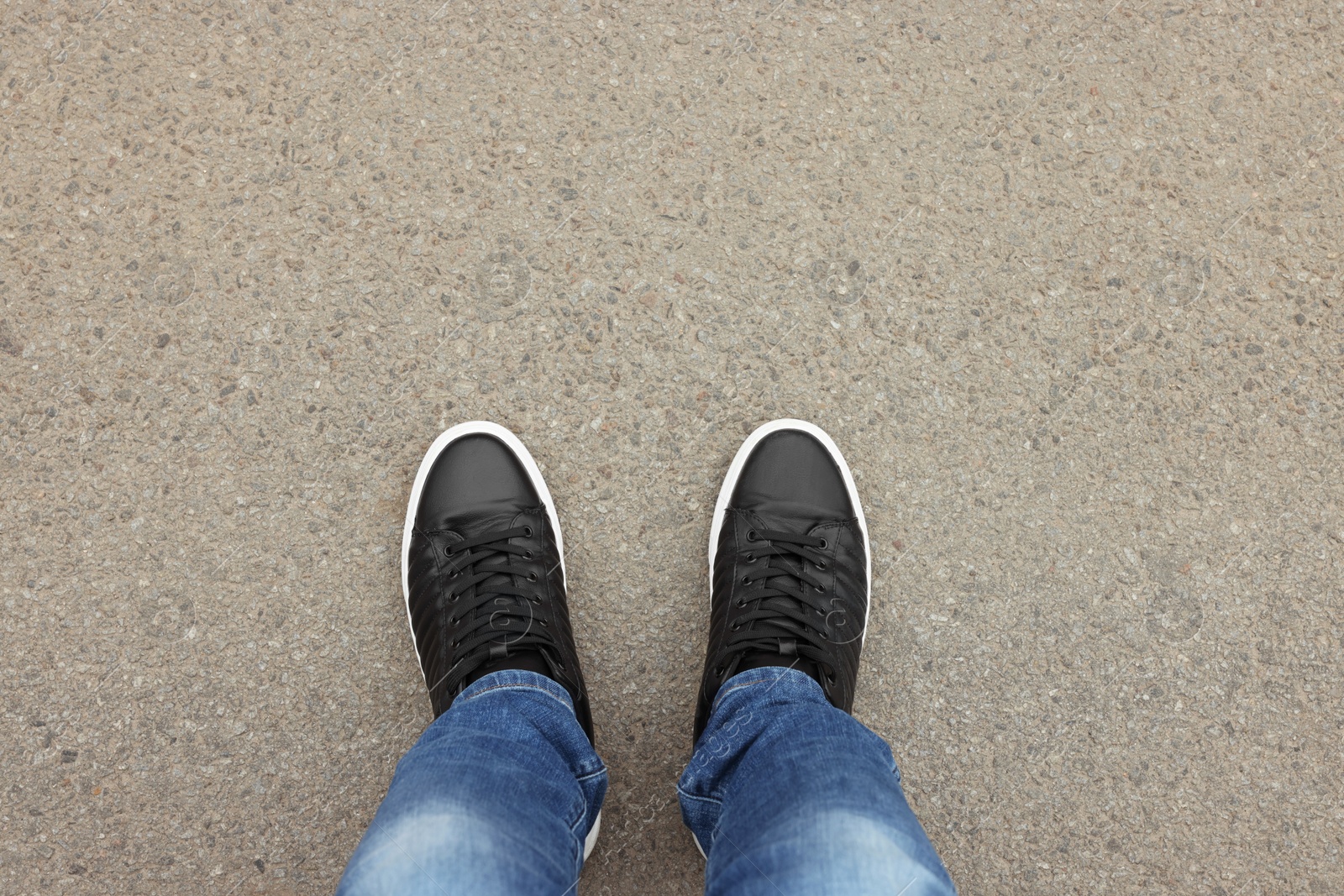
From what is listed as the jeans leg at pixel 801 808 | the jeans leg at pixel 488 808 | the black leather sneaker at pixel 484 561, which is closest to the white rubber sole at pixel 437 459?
the black leather sneaker at pixel 484 561

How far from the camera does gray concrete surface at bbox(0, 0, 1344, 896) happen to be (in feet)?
5.08

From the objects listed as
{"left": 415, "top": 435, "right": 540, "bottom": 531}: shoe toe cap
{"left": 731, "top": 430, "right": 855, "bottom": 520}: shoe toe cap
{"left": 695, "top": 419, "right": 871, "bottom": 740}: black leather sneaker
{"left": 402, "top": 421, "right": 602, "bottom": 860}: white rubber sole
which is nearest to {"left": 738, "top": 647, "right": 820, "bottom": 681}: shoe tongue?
{"left": 695, "top": 419, "right": 871, "bottom": 740}: black leather sneaker

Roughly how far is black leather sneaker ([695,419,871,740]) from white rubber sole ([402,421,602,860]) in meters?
0.37

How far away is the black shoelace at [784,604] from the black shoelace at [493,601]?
1.32 feet

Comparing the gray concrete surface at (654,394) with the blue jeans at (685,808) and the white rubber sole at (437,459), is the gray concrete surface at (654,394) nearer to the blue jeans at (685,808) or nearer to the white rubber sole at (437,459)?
the white rubber sole at (437,459)

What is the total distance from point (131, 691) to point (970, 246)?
2087 mm

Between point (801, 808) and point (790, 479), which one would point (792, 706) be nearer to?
point (801, 808)

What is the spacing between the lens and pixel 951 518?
1597mm

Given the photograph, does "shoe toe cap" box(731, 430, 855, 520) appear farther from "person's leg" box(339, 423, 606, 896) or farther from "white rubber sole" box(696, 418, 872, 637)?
"person's leg" box(339, 423, 606, 896)

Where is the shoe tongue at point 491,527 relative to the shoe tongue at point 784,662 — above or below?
above

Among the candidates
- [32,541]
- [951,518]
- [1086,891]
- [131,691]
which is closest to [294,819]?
[131,691]

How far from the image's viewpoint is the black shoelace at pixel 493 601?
150 cm

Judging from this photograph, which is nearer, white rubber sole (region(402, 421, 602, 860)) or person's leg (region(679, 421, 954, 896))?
person's leg (region(679, 421, 954, 896))

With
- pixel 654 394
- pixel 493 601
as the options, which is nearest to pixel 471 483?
pixel 493 601
